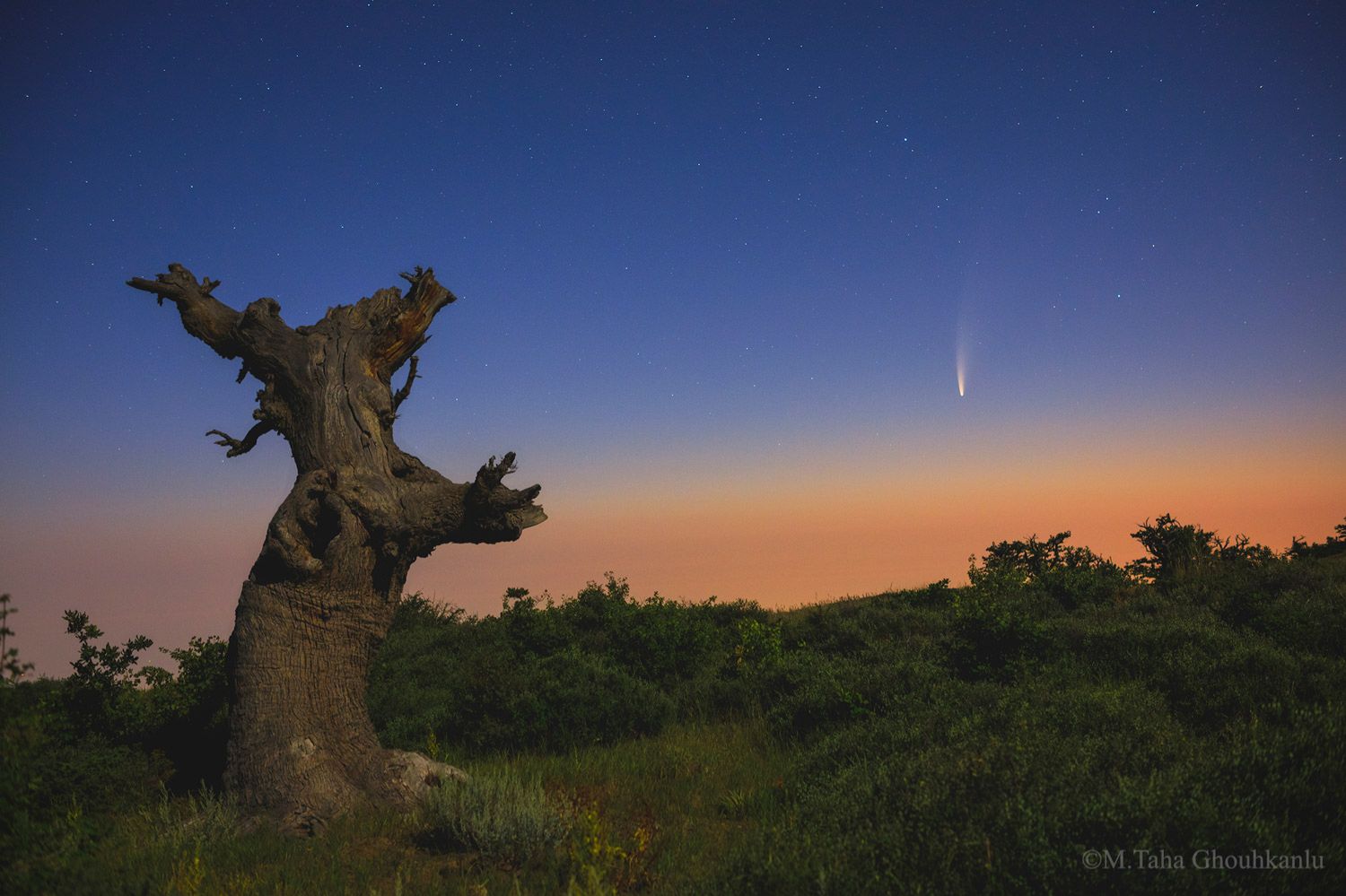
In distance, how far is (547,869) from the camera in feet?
18.4

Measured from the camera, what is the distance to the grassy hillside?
175 inches

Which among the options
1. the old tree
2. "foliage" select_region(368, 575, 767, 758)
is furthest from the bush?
"foliage" select_region(368, 575, 767, 758)

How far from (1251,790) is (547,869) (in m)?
5.19

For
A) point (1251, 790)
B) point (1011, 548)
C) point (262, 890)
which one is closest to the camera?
point (1251, 790)

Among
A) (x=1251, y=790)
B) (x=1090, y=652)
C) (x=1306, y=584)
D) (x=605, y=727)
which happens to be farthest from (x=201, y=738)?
(x=1306, y=584)

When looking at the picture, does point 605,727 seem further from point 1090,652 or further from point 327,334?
point 1090,652

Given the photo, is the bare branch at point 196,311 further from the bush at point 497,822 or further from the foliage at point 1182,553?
the foliage at point 1182,553

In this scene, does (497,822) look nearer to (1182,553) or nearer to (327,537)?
(327,537)

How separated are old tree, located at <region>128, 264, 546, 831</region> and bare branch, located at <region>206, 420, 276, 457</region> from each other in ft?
0.05

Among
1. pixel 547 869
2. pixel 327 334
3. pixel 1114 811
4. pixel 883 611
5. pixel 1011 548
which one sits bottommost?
pixel 547 869

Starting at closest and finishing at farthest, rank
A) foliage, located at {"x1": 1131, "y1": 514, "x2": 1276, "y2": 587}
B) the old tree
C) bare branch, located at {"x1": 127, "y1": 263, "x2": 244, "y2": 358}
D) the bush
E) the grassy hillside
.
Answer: the grassy hillside
the bush
the old tree
bare branch, located at {"x1": 127, "y1": 263, "x2": 244, "y2": 358}
foliage, located at {"x1": 1131, "y1": 514, "x2": 1276, "y2": 587}

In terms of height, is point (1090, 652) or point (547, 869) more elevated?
point (1090, 652)

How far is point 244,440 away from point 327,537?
279 cm

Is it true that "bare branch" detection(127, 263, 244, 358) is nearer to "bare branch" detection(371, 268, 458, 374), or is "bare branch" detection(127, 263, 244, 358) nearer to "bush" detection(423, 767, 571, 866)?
"bare branch" detection(371, 268, 458, 374)
